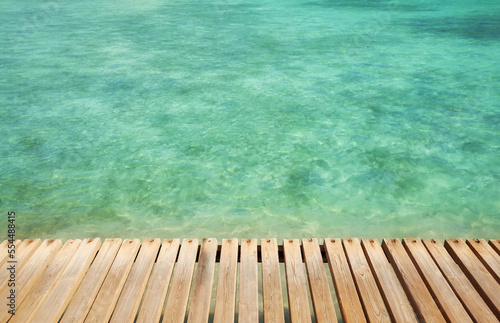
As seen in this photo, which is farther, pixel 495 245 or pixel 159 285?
pixel 495 245

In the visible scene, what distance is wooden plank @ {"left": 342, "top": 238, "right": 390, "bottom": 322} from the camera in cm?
184

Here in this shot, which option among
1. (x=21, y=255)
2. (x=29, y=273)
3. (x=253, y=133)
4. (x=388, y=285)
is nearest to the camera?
(x=388, y=285)

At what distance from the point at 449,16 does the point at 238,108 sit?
8.84m

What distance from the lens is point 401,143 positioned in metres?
4.60

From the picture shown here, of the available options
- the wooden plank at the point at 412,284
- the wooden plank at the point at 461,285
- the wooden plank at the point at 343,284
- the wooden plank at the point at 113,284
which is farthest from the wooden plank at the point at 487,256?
the wooden plank at the point at 113,284

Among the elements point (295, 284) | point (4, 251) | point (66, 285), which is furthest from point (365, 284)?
point (4, 251)

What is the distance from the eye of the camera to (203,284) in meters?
2.04

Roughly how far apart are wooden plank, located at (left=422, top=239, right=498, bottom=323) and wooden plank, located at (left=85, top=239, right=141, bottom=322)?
66.5 inches

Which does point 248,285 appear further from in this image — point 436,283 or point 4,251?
point 4,251

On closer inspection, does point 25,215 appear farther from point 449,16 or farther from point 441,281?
point 449,16

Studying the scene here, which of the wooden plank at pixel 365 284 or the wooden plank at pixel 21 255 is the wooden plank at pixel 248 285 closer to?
the wooden plank at pixel 365 284

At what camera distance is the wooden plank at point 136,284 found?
1.86 m

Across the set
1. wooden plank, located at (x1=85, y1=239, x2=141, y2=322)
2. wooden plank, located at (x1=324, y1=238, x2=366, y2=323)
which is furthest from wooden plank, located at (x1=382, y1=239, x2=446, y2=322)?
wooden plank, located at (x1=85, y1=239, x2=141, y2=322)

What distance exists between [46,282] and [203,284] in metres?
0.82
